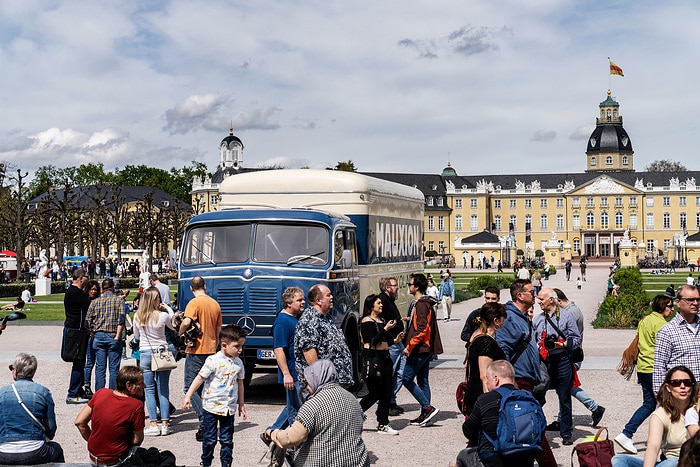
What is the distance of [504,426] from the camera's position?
20.5ft

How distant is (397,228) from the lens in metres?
17.7

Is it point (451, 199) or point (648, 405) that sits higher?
point (451, 199)

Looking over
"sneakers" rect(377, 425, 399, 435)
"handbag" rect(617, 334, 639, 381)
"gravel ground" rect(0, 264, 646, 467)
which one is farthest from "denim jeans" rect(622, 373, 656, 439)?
"sneakers" rect(377, 425, 399, 435)

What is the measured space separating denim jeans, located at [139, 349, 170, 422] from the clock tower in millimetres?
152388

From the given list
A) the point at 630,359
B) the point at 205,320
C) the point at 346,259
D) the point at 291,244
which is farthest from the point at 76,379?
the point at 630,359

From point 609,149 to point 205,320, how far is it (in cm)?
15326

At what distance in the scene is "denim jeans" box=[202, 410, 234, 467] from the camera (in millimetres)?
8414

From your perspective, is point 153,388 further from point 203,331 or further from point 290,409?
point 290,409

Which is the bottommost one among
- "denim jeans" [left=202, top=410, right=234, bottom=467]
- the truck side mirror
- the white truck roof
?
"denim jeans" [left=202, top=410, right=234, bottom=467]

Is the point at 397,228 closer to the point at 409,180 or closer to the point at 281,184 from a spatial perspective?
the point at 281,184

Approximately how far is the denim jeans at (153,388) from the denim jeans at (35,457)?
12.1ft

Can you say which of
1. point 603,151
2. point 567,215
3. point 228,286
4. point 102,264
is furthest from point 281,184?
point 603,151

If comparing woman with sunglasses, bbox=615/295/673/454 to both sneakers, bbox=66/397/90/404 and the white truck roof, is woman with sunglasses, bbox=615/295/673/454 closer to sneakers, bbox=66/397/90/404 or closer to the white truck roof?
the white truck roof

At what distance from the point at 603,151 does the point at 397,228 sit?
146 metres
